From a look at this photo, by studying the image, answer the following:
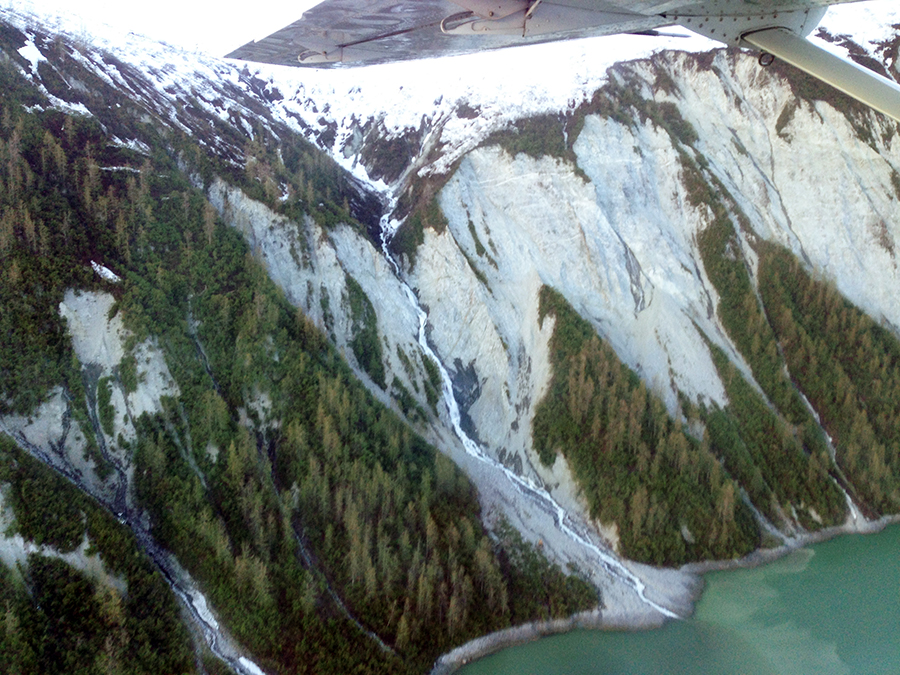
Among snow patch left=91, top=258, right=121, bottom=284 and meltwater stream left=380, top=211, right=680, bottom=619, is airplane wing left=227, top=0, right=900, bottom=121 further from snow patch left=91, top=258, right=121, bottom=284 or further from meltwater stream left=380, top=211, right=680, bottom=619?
meltwater stream left=380, top=211, right=680, bottom=619

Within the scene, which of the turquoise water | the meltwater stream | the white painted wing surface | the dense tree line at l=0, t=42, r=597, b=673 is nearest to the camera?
the white painted wing surface

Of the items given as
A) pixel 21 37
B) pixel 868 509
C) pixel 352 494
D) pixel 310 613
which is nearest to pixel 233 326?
pixel 352 494

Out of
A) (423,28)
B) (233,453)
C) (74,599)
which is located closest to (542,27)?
(423,28)

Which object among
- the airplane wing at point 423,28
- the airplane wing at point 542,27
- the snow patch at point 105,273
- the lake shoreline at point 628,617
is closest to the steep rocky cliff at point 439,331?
the snow patch at point 105,273

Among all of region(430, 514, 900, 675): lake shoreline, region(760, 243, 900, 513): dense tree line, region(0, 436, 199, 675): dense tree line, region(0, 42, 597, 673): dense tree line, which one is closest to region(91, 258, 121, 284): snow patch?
region(0, 42, 597, 673): dense tree line

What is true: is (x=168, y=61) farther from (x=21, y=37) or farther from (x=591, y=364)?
(x=591, y=364)

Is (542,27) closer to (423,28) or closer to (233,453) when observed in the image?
(423,28)

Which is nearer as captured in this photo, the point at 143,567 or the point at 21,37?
the point at 143,567
